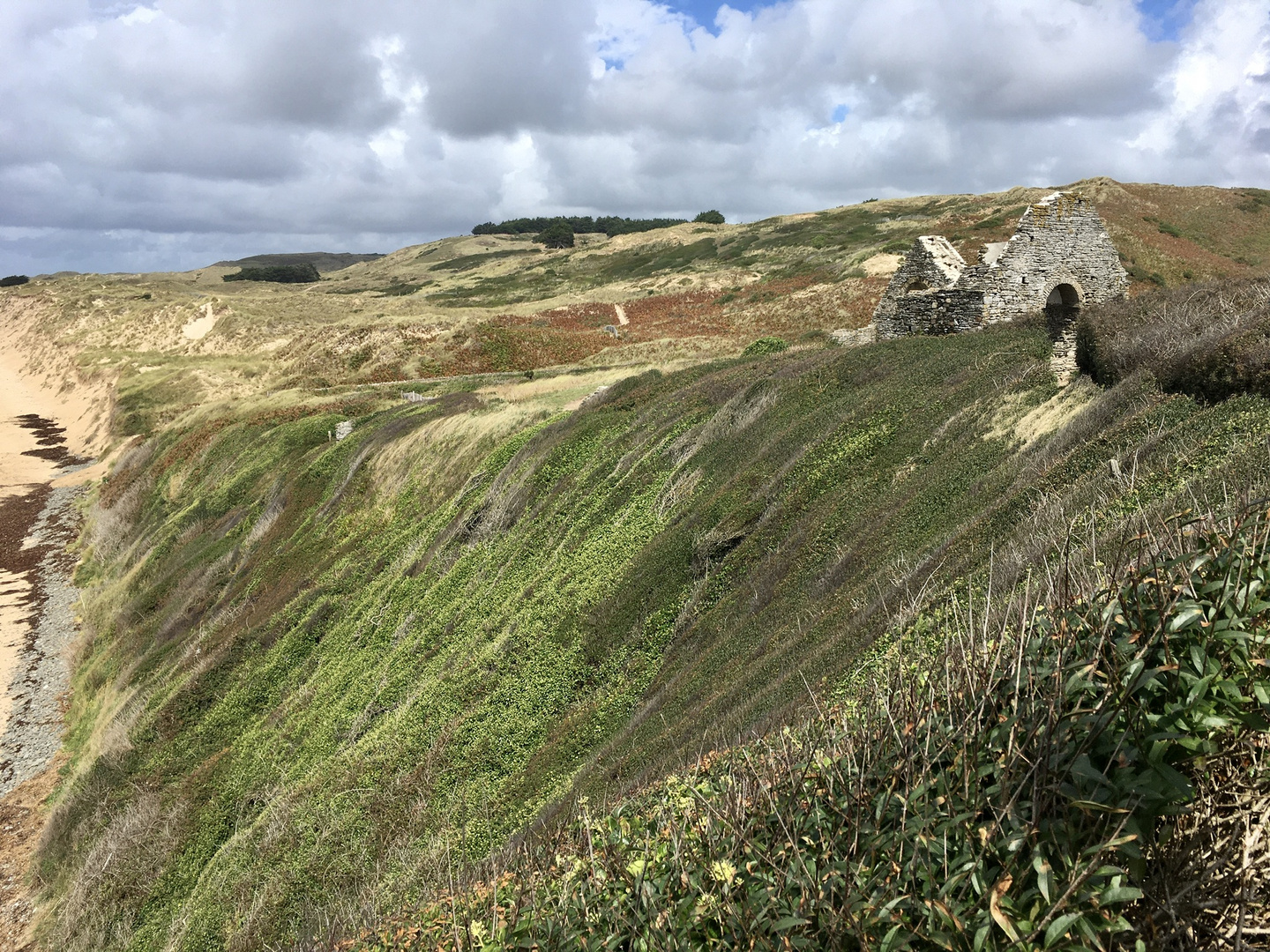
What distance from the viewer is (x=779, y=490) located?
16.1 m

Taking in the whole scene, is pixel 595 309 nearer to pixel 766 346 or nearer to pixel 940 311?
pixel 766 346

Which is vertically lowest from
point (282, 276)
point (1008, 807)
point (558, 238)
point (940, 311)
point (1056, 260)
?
point (1008, 807)

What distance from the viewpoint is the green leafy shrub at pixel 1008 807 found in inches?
128

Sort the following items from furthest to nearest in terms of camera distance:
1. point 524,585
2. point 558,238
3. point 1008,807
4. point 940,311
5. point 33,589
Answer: point 558,238 < point 33,589 < point 940,311 < point 524,585 < point 1008,807

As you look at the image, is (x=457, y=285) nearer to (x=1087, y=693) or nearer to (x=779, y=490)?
(x=779, y=490)

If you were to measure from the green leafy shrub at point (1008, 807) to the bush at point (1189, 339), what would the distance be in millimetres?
7417

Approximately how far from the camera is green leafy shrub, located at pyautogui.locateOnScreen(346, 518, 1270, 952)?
3242 millimetres

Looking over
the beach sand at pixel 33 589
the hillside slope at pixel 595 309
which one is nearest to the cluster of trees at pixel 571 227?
the hillside slope at pixel 595 309

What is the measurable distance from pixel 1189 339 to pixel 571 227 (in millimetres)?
168646

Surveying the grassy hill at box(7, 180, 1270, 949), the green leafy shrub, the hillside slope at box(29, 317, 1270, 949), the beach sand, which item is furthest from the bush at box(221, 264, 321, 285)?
the green leafy shrub

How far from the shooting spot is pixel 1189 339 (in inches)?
448

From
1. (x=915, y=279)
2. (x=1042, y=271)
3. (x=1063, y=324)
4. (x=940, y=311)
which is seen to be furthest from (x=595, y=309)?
(x=1063, y=324)

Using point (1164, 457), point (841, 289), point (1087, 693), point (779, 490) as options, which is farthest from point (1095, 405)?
point (841, 289)

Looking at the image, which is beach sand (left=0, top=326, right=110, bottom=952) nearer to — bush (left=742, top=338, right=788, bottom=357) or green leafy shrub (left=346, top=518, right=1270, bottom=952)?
green leafy shrub (left=346, top=518, right=1270, bottom=952)
